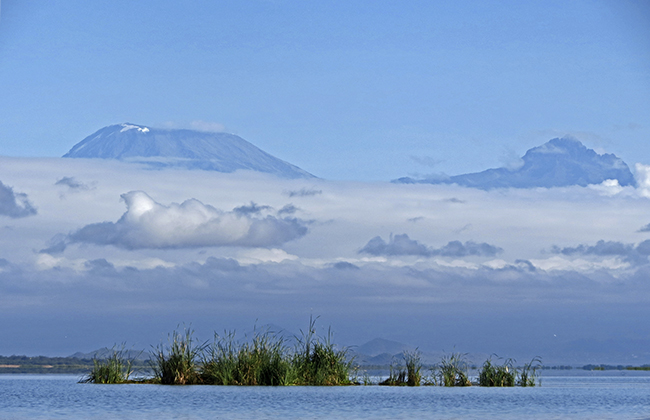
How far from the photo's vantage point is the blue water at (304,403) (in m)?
28.2

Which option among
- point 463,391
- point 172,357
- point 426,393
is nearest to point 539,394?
point 463,391

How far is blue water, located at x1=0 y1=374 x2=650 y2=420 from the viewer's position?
28.2m

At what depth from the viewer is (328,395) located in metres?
36.0

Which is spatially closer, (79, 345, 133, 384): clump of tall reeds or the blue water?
the blue water

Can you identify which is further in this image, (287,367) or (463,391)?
(463,391)

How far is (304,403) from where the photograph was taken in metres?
32.0

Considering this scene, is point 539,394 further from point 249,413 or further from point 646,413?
point 249,413

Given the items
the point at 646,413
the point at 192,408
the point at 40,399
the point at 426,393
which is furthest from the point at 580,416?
the point at 40,399

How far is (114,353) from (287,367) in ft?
32.1

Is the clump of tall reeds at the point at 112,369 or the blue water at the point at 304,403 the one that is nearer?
the blue water at the point at 304,403

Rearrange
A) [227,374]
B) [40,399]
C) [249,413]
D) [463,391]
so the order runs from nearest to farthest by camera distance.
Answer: [249,413] < [40,399] < [227,374] < [463,391]

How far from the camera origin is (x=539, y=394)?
42.1 m

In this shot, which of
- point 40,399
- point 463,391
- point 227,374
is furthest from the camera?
point 463,391

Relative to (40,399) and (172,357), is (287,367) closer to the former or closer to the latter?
(172,357)
